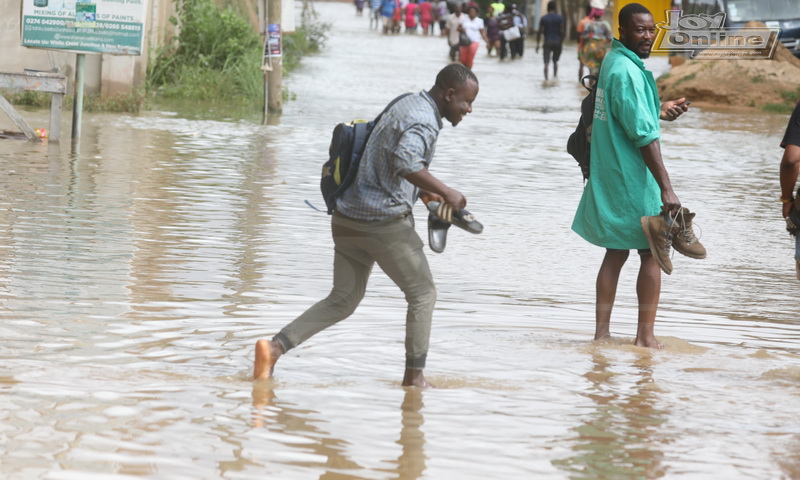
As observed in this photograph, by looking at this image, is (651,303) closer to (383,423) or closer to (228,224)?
(383,423)

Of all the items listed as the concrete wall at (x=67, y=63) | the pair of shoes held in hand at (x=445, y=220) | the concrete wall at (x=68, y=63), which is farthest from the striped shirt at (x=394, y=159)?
the concrete wall at (x=67, y=63)

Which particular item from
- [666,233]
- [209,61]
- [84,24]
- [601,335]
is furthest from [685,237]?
[209,61]

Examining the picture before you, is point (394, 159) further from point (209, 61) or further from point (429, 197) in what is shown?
point (209, 61)

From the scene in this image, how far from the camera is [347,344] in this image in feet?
21.0

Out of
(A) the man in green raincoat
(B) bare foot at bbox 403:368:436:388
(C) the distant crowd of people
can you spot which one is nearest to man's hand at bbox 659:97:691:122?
(A) the man in green raincoat

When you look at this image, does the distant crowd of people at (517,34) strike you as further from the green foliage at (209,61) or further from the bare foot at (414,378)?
the bare foot at (414,378)

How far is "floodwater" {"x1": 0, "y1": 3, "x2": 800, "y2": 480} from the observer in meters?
4.76

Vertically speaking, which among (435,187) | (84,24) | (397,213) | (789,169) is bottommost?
(397,213)

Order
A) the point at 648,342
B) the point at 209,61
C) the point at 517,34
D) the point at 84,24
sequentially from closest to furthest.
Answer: the point at 648,342 < the point at 84,24 < the point at 209,61 < the point at 517,34

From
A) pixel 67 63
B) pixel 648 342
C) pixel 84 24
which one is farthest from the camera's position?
pixel 67 63

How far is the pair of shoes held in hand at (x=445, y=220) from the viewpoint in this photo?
17.3 feet

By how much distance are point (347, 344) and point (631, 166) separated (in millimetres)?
1575

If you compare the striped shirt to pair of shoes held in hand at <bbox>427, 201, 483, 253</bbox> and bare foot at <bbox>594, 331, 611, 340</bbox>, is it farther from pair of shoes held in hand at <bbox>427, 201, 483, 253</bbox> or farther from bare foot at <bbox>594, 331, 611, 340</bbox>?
bare foot at <bbox>594, 331, 611, 340</bbox>

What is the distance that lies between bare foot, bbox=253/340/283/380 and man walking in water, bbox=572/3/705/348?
5.96ft
